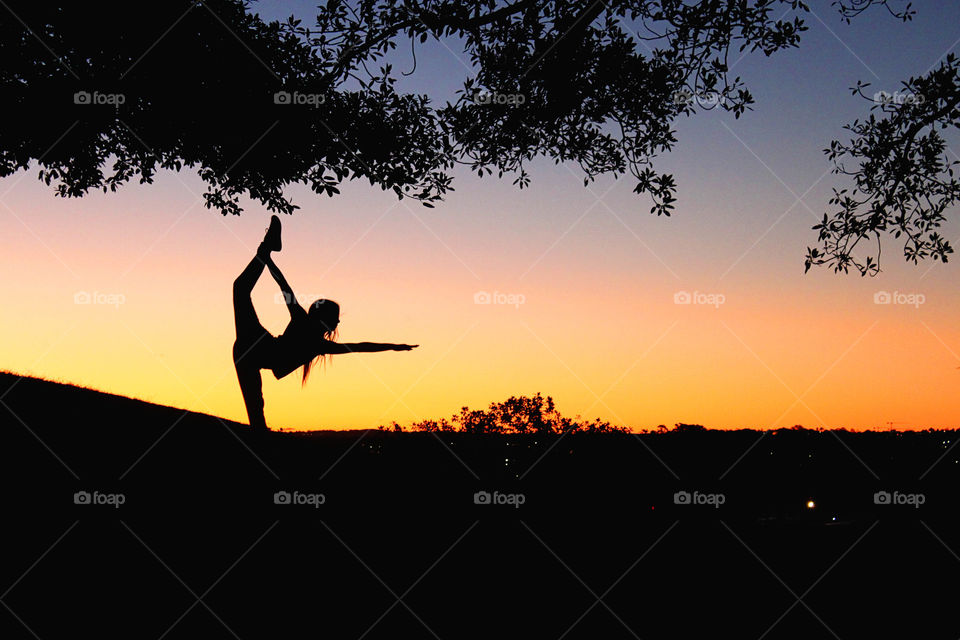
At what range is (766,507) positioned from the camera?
9.96m

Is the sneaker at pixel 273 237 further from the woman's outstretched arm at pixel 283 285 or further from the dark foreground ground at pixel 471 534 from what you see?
the dark foreground ground at pixel 471 534

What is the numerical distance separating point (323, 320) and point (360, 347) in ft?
1.43

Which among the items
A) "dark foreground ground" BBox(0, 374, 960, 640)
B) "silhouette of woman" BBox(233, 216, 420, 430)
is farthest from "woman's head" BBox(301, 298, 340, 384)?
"dark foreground ground" BBox(0, 374, 960, 640)

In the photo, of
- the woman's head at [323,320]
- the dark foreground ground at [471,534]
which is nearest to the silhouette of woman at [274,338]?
the woman's head at [323,320]

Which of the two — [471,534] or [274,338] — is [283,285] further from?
[471,534]

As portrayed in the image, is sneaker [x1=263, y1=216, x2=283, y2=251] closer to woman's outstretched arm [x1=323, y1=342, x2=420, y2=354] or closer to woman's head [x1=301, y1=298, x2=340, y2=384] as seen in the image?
woman's head [x1=301, y1=298, x2=340, y2=384]

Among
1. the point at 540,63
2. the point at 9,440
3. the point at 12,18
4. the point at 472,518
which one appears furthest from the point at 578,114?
the point at 9,440

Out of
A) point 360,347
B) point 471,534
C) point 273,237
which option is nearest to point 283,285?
point 273,237

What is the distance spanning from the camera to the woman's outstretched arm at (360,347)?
22.1 ft

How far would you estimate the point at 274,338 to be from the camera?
669cm

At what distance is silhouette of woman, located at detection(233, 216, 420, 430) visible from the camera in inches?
258

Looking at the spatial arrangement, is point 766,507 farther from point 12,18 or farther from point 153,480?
point 12,18

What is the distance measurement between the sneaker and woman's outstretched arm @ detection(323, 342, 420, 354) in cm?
105

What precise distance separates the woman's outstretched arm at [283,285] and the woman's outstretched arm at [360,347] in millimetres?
484
